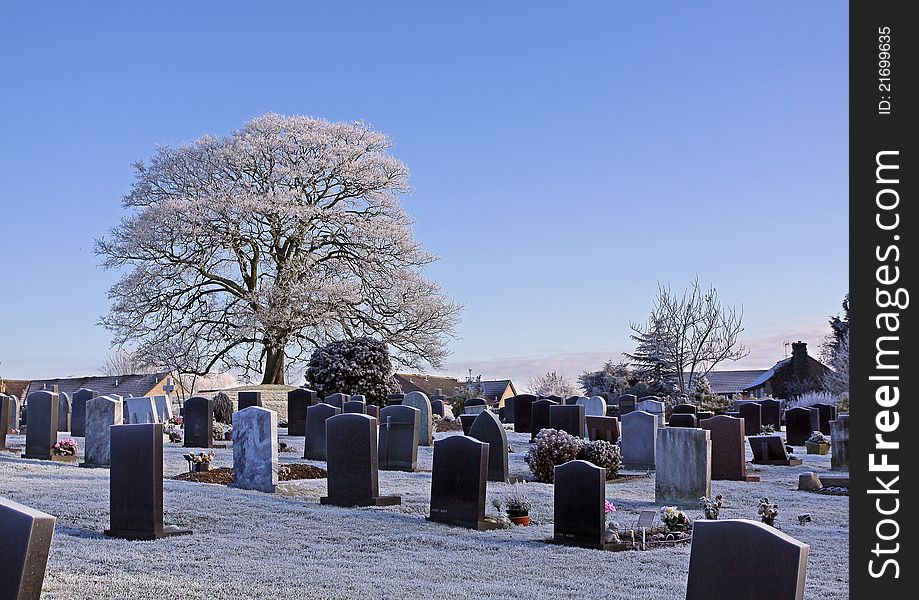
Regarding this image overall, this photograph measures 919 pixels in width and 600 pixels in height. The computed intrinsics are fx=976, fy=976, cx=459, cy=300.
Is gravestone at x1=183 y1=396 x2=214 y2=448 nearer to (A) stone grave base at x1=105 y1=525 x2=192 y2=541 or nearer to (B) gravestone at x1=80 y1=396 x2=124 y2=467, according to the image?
(B) gravestone at x1=80 y1=396 x2=124 y2=467

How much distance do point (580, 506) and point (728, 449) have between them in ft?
24.2

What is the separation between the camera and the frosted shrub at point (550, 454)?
51.8 feet

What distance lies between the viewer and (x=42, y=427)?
1759 cm

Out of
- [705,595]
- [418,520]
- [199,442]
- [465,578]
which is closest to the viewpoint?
[705,595]

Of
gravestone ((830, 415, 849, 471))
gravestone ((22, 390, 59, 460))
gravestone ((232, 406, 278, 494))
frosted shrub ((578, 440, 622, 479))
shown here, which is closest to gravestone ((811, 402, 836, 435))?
gravestone ((830, 415, 849, 471))

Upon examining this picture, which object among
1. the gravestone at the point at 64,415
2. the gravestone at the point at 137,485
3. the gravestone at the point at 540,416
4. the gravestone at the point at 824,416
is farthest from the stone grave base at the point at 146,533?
the gravestone at the point at 824,416

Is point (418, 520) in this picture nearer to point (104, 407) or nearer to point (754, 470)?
point (104, 407)

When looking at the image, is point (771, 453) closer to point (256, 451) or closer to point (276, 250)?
point (256, 451)

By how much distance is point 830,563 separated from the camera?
9555 mm

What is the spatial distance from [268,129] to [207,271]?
6222 mm

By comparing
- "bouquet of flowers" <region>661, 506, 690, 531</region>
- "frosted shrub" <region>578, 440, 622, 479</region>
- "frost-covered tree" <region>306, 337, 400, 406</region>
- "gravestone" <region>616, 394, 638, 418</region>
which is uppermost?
"frost-covered tree" <region>306, 337, 400, 406</region>

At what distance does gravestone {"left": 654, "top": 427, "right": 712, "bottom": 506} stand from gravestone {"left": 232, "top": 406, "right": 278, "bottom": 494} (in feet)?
17.6

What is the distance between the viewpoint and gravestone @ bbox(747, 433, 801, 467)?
2008 centimetres

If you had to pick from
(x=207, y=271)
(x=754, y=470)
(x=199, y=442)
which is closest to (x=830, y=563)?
(x=754, y=470)
